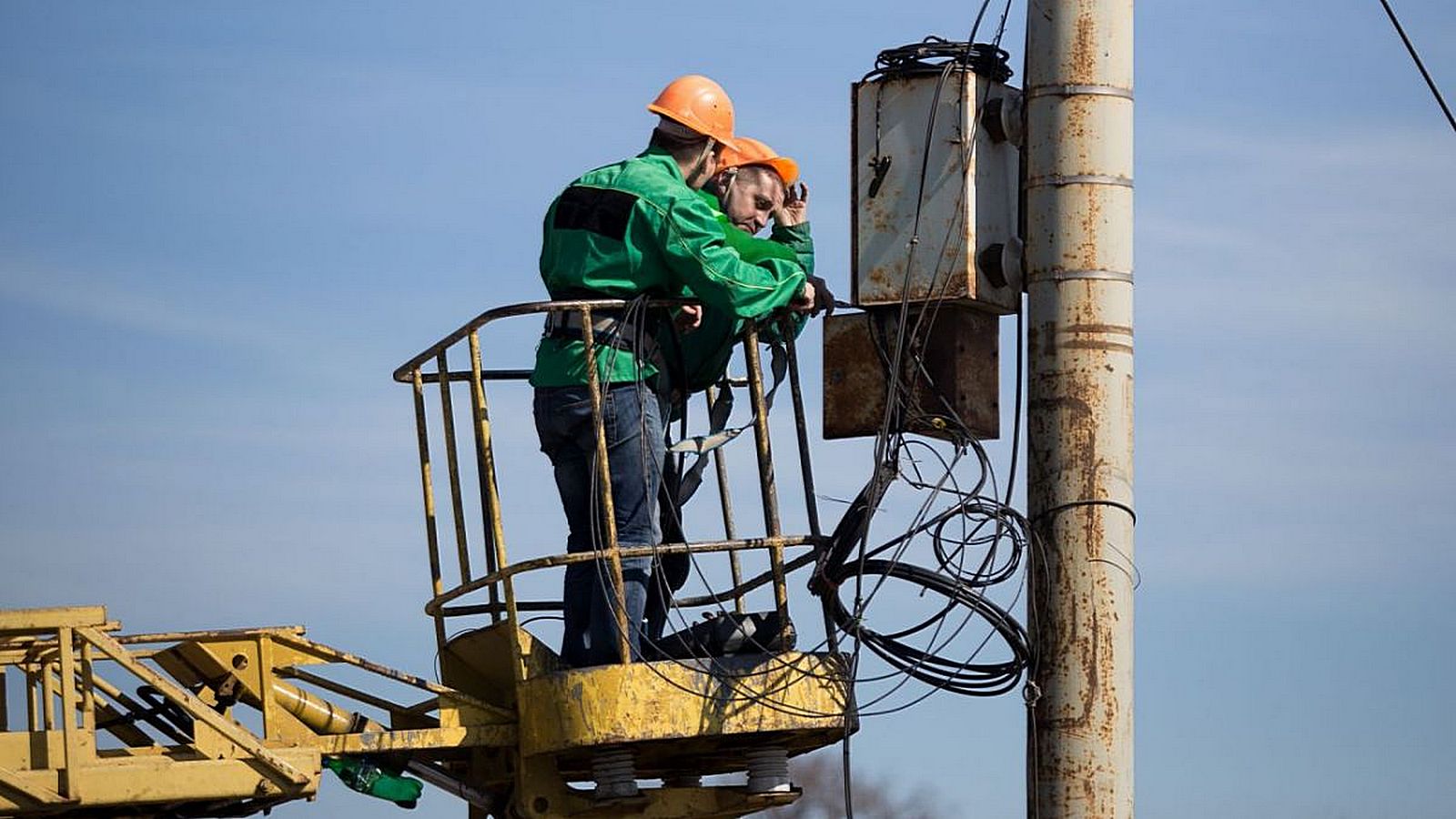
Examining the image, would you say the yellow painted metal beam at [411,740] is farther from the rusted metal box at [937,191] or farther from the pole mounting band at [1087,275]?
the pole mounting band at [1087,275]

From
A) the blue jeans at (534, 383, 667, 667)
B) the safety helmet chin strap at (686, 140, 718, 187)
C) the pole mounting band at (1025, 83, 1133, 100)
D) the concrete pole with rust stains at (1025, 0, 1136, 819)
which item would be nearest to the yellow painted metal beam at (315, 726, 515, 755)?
the blue jeans at (534, 383, 667, 667)

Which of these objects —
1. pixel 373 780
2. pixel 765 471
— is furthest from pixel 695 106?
pixel 373 780

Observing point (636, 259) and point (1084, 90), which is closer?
point (1084, 90)

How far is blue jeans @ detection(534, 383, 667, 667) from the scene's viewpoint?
29.1 ft

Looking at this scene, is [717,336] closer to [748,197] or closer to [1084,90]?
[748,197]

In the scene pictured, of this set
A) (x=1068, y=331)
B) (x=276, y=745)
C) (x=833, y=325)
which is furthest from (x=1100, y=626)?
(x=276, y=745)

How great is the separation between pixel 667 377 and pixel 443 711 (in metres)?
1.62

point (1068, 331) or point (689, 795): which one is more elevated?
point (1068, 331)

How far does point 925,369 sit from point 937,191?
2.36 feet

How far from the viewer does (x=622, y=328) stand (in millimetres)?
8945

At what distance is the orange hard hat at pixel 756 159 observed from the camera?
981cm

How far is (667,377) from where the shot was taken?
9.34 meters

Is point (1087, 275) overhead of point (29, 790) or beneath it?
overhead

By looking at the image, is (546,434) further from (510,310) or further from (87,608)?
(87,608)
